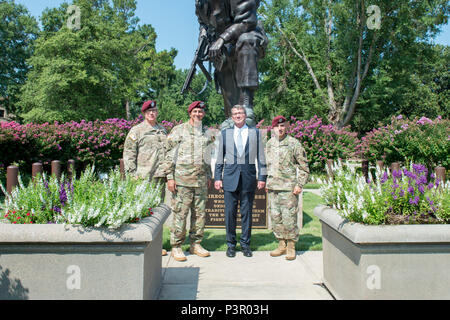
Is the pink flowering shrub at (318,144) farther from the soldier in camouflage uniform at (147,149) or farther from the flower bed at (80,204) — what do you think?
the flower bed at (80,204)

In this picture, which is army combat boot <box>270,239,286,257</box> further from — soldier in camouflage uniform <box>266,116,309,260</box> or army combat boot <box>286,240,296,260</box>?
army combat boot <box>286,240,296,260</box>

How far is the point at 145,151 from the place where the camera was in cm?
543

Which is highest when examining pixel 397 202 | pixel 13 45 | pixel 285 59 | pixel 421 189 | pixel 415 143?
pixel 13 45

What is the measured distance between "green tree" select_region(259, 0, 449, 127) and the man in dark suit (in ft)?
78.2

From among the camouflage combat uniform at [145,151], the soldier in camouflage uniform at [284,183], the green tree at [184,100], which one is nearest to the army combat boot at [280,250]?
the soldier in camouflage uniform at [284,183]

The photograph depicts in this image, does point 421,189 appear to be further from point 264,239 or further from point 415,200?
point 264,239

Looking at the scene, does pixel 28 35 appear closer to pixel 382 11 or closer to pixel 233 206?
pixel 382 11

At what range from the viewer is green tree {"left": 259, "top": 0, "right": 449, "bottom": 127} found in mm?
26672

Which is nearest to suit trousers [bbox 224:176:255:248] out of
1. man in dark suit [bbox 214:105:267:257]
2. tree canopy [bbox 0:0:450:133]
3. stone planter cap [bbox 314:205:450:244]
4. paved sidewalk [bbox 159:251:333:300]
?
man in dark suit [bbox 214:105:267:257]

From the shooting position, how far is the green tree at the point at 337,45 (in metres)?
26.7

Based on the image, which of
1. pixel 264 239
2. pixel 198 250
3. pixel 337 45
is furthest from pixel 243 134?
pixel 337 45

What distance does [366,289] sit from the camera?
2975 millimetres

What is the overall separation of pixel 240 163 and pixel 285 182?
27.0 inches

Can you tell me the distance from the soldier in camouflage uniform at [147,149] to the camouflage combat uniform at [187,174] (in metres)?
0.28
